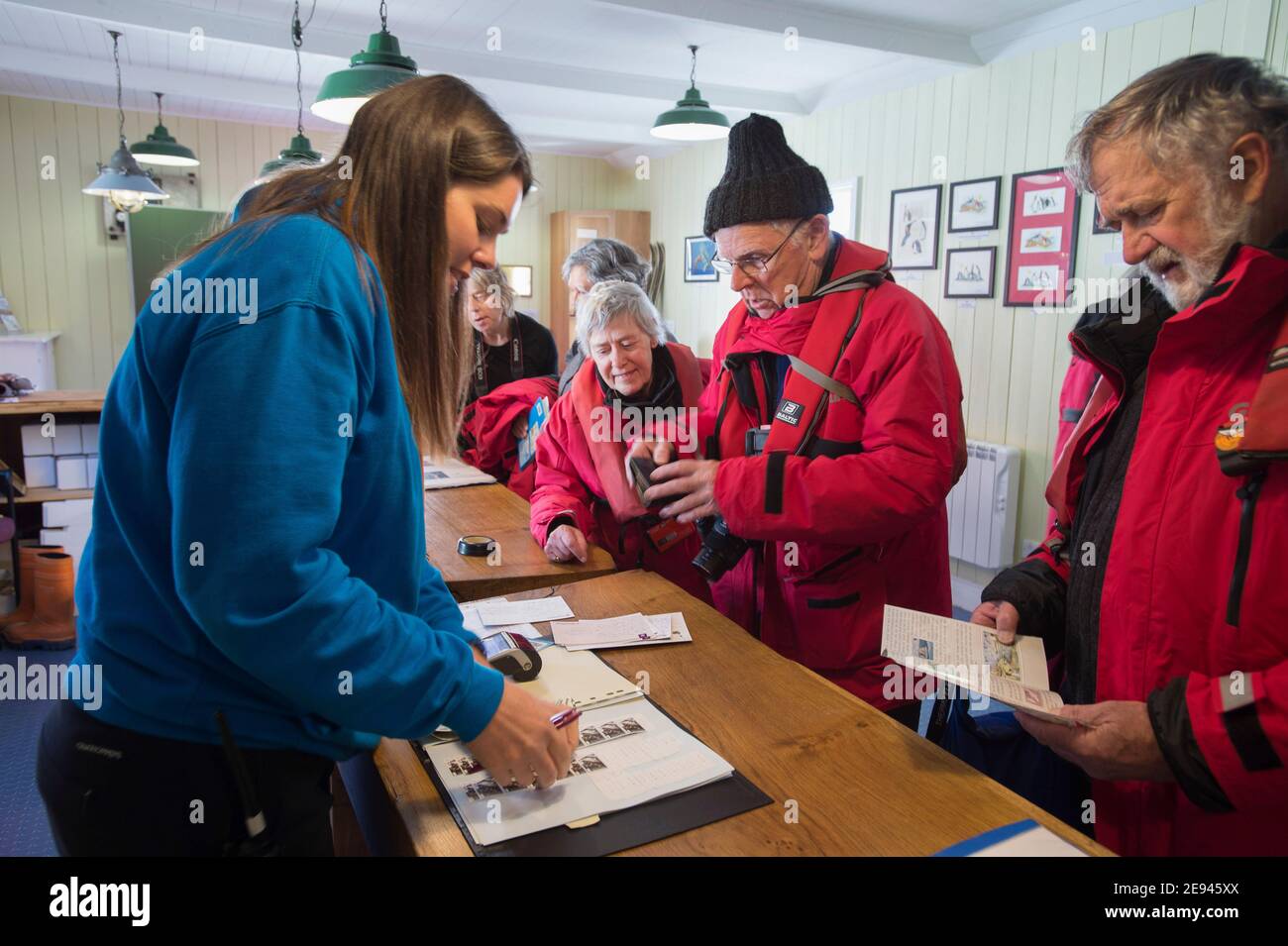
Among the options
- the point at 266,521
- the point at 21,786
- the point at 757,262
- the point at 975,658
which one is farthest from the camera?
the point at 21,786

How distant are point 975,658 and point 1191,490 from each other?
0.38 meters

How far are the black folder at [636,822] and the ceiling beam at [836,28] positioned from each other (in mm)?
3981

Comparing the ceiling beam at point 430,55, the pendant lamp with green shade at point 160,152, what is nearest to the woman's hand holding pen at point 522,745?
the ceiling beam at point 430,55

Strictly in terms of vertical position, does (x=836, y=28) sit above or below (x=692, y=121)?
above

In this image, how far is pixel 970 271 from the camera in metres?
4.84

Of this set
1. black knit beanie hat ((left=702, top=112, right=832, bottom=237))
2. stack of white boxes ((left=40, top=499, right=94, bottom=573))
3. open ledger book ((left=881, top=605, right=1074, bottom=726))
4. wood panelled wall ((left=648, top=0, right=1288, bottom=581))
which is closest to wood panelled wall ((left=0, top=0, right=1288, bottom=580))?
wood panelled wall ((left=648, top=0, right=1288, bottom=581))

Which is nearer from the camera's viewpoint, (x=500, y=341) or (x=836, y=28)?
(x=500, y=341)

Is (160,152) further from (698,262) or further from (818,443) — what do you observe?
(818,443)

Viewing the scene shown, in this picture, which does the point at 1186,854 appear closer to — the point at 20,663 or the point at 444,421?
the point at 444,421

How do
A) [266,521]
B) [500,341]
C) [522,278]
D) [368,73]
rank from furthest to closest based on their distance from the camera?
[522,278]
[500,341]
[368,73]
[266,521]

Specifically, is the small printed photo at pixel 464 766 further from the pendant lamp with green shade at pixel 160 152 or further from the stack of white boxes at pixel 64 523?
the pendant lamp with green shade at pixel 160 152

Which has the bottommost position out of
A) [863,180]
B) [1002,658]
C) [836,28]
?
[1002,658]

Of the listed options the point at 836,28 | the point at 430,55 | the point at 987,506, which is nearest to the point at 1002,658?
the point at 987,506

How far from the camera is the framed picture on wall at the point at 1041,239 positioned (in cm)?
423
